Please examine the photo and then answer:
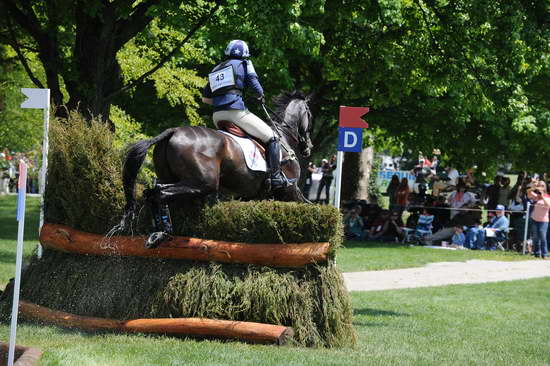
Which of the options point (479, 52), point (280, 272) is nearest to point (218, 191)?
point (280, 272)

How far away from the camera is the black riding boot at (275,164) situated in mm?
10047

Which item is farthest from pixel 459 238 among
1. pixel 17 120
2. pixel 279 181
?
pixel 17 120

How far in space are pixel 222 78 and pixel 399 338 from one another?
12.7 ft

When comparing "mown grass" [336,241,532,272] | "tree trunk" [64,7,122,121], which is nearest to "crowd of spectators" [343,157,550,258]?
"mown grass" [336,241,532,272]

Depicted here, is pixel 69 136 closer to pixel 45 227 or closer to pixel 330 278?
pixel 45 227

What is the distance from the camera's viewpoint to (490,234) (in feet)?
76.0

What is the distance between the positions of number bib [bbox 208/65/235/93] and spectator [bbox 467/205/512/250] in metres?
15.0

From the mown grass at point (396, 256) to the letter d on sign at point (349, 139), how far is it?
25.5 feet

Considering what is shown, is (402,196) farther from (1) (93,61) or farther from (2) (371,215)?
(1) (93,61)

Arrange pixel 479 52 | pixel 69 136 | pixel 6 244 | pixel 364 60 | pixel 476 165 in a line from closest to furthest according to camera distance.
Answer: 1. pixel 69 136
2. pixel 479 52
3. pixel 364 60
4. pixel 6 244
5. pixel 476 165

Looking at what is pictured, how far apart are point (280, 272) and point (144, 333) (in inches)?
62.2

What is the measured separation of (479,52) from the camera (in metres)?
12.6

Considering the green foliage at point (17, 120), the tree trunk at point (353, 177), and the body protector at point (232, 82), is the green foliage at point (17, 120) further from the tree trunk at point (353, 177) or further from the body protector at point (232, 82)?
the body protector at point (232, 82)

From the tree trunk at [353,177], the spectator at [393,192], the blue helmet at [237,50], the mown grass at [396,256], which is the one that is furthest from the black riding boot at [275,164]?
the tree trunk at [353,177]
